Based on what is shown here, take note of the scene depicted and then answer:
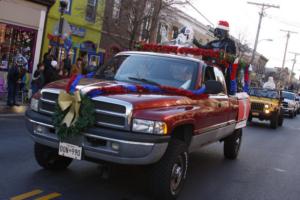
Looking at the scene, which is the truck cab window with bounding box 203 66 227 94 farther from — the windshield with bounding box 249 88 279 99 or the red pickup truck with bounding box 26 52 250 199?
the windshield with bounding box 249 88 279 99

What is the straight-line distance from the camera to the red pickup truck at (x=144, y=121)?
5.23 metres

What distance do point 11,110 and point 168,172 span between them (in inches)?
342

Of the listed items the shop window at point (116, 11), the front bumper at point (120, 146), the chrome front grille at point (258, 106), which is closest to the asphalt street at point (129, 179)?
the front bumper at point (120, 146)

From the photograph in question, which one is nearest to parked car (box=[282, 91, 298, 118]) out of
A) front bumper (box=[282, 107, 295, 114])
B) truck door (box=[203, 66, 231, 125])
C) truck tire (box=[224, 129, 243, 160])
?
front bumper (box=[282, 107, 295, 114])

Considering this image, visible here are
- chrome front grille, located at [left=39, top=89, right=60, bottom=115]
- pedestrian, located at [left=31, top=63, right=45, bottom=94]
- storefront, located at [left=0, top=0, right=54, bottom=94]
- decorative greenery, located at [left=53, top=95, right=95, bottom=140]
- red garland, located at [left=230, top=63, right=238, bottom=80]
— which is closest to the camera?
decorative greenery, located at [left=53, top=95, right=95, bottom=140]

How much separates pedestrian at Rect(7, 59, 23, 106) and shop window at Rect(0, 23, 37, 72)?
4705mm

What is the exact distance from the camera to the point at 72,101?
17.6 ft

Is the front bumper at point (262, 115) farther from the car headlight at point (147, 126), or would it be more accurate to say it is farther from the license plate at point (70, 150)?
the license plate at point (70, 150)

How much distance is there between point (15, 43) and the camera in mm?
20328

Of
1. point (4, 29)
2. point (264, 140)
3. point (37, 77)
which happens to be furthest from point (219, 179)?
point (4, 29)

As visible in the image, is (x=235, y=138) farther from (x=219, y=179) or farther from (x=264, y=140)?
(x=264, y=140)

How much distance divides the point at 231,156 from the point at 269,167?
815mm

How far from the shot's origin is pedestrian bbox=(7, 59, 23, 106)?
14.2 metres

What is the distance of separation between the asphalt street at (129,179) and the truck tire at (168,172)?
0.47 metres
